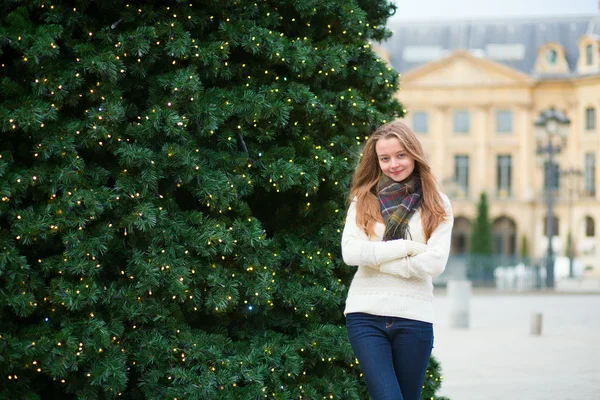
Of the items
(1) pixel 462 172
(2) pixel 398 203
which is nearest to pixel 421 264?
(2) pixel 398 203

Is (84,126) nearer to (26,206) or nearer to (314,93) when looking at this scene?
(26,206)

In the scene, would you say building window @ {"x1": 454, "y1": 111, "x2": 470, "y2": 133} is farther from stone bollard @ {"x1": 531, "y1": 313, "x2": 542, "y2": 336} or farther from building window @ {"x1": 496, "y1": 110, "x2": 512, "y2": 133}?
stone bollard @ {"x1": 531, "y1": 313, "x2": 542, "y2": 336}

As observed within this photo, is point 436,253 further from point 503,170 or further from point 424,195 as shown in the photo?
point 503,170

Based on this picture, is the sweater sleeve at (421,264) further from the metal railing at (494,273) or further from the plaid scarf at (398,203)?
the metal railing at (494,273)

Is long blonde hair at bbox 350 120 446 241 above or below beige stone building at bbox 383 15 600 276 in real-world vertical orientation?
below

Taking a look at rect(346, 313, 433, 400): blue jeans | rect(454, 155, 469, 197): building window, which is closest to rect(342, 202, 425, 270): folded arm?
rect(346, 313, 433, 400): blue jeans

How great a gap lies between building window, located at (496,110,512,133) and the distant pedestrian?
212 ft

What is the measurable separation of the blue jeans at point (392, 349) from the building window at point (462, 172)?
209 ft

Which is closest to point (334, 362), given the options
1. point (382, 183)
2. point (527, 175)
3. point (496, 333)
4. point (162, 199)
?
point (162, 199)

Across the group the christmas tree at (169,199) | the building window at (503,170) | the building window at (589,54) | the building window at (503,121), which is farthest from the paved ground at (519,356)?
the building window at (503,121)

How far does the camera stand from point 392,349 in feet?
13.6

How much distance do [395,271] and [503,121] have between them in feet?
213

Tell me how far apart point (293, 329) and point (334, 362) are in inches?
12.6

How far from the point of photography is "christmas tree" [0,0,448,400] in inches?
200
